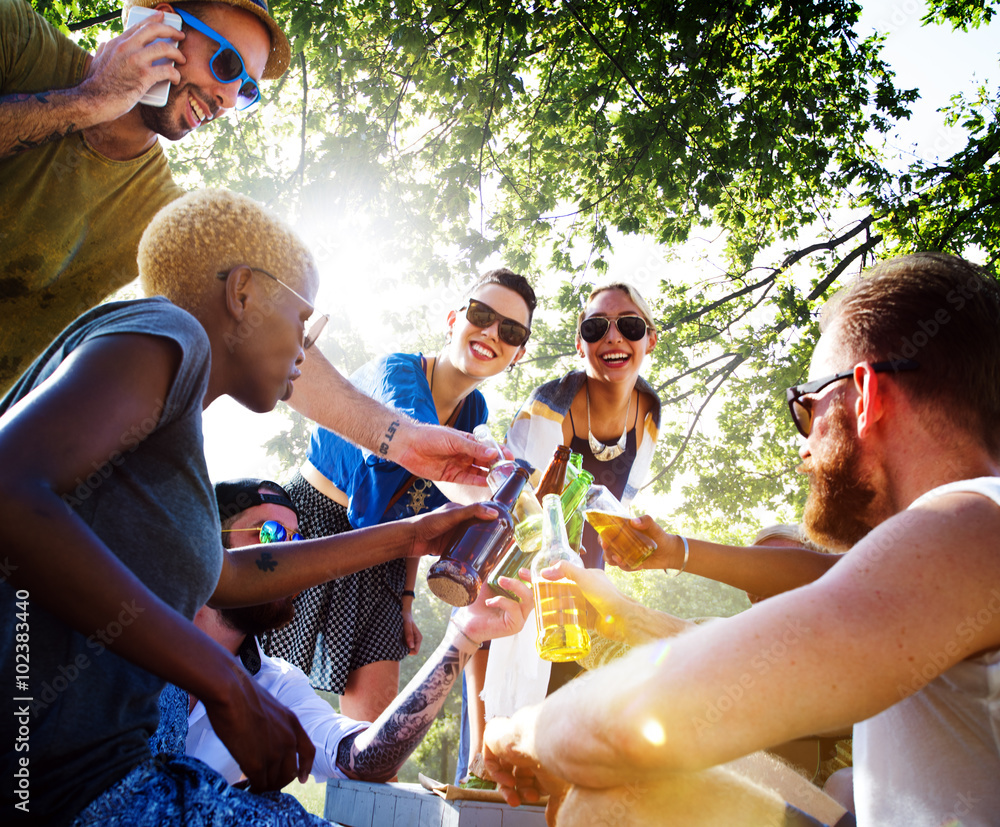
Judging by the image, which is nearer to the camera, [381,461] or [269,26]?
[269,26]

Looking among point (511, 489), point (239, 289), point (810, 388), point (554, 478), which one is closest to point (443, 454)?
point (511, 489)

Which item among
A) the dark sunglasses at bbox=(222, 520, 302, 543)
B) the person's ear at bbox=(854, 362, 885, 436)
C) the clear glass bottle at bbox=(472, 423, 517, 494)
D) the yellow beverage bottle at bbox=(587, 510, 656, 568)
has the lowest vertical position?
the person's ear at bbox=(854, 362, 885, 436)

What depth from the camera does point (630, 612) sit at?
2557 mm

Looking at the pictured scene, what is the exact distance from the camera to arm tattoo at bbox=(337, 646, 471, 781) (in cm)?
277

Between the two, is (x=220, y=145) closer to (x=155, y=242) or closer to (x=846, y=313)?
(x=155, y=242)

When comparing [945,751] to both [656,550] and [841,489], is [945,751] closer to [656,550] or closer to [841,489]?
[841,489]

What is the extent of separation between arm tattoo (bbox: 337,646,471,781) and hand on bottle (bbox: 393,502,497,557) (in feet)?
1.88

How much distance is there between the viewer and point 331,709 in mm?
3098

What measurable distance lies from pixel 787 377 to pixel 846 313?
9.49m

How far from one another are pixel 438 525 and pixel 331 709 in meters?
1.23

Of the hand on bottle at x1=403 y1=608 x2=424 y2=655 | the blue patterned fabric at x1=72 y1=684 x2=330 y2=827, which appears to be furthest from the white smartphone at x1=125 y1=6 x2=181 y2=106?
the hand on bottle at x1=403 y1=608 x2=424 y2=655

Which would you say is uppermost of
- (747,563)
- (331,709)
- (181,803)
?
(747,563)

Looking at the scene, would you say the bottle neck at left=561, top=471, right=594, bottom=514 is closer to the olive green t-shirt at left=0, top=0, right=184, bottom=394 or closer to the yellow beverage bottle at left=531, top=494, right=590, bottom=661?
the yellow beverage bottle at left=531, top=494, right=590, bottom=661

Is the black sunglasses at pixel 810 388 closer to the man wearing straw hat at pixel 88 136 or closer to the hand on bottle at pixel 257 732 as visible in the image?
the hand on bottle at pixel 257 732
